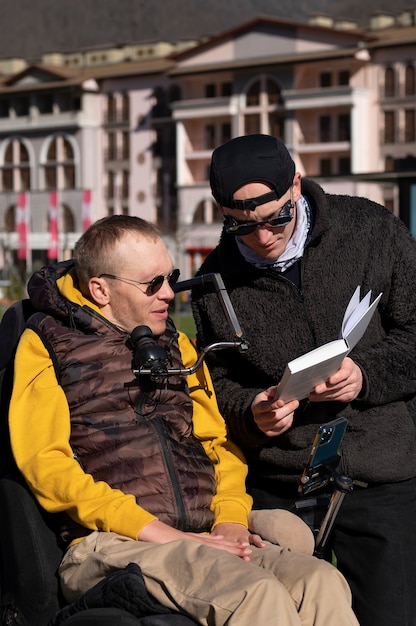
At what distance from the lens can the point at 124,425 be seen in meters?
3.94

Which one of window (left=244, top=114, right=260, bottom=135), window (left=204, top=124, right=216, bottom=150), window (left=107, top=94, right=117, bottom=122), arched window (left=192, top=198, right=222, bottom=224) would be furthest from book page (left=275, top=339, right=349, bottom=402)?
window (left=107, top=94, right=117, bottom=122)

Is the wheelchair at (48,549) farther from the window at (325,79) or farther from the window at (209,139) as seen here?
the window at (209,139)

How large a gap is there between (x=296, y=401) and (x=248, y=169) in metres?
0.73

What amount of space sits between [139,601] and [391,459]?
42.9 inches

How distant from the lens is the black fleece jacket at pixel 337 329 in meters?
4.14

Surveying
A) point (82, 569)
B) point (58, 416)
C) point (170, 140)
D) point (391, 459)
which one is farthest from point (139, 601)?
point (170, 140)

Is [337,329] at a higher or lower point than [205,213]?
higher

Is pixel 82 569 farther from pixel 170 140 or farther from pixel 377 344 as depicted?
pixel 170 140

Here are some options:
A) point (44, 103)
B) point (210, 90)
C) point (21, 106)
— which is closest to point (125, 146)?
point (44, 103)

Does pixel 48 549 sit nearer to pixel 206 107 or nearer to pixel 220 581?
pixel 220 581

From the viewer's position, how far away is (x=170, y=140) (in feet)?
270

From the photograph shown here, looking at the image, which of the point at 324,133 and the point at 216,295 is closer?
the point at 216,295

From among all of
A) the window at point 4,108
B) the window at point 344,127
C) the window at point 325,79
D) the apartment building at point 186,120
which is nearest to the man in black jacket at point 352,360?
the apartment building at point 186,120

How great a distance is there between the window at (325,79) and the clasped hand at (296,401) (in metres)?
72.6
